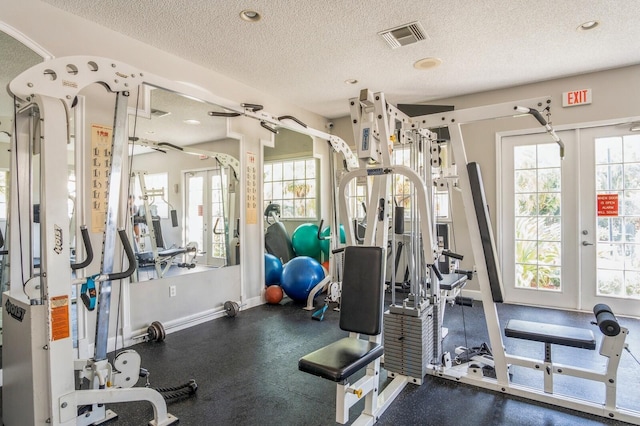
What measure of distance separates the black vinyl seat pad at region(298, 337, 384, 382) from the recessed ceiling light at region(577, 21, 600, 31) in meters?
3.08

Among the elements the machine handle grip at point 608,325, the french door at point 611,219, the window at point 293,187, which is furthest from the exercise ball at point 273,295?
the french door at point 611,219

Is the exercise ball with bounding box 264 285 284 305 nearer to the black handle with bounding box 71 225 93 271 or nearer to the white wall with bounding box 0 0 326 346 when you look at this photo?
the white wall with bounding box 0 0 326 346

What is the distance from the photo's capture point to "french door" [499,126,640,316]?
12.8 ft

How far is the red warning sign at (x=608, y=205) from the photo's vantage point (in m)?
3.95

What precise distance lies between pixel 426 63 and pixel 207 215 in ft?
9.35

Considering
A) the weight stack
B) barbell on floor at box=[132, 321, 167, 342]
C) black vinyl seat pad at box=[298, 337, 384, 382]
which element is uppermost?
black vinyl seat pad at box=[298, 337, 384, 382]

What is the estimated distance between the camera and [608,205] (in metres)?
3.98

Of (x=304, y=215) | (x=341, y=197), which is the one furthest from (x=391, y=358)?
(x=304, y=215)

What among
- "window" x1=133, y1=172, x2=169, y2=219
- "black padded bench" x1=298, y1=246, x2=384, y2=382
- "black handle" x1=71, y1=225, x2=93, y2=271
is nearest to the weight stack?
"black padded bench" x1=298, y1=246, x2=384, y2=382

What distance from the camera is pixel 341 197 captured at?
2262 mm

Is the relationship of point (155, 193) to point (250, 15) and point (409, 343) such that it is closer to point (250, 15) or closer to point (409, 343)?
point (250, 15)

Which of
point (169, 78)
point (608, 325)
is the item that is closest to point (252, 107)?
point (169, 78)

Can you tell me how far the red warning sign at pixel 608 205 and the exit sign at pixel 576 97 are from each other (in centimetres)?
105

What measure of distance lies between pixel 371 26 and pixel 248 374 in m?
2.89
